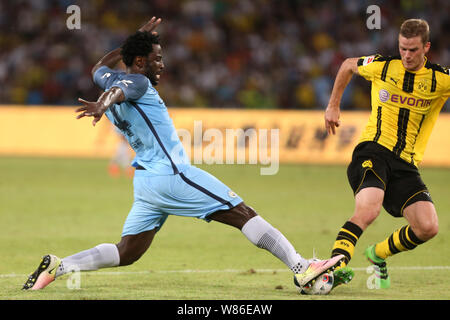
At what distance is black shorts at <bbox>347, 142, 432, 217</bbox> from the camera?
6.61 meters

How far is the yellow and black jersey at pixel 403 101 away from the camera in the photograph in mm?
6715

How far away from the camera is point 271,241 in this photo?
247 inches

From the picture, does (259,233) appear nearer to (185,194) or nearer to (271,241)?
(271,241)

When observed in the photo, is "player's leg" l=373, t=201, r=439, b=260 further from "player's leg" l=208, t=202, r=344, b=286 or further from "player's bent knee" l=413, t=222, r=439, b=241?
"player's leg" l=208, t=202, r=344, b=286

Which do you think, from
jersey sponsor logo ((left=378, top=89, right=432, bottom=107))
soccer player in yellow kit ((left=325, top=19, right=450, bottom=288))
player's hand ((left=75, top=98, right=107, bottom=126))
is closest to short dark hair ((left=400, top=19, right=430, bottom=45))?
soccer player in yellow kit ((left=325, top=19, right=450, bottom=288))

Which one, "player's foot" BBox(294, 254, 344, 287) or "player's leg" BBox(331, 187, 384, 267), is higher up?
"player's leg" BBox(331, 187, 384, 267)

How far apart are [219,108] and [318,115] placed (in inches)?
125

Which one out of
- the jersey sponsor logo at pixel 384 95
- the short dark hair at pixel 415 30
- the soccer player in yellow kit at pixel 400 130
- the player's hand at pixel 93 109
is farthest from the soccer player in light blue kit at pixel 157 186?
the short dark hair at pixel 415 30

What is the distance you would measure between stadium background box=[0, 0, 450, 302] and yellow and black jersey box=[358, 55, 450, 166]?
130cm

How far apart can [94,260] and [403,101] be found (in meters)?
3.03

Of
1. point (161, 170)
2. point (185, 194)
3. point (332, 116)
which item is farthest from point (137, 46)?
point (332, 116)

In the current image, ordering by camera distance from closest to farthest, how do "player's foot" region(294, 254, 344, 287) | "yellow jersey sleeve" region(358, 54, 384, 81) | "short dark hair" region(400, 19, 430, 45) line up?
"player's foot" region(294, 254, 344, 287)
"short dark hair" region(400, 19, 430, 45)
"yellow jersey sleeve" region(358, 54, 384, 81)

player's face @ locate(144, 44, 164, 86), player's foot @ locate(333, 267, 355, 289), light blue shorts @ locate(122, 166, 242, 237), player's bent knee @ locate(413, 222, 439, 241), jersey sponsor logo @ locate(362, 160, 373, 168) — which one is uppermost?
player's face @ locate(144, 44, 164, 86)

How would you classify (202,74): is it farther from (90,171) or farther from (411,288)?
(411,288)
